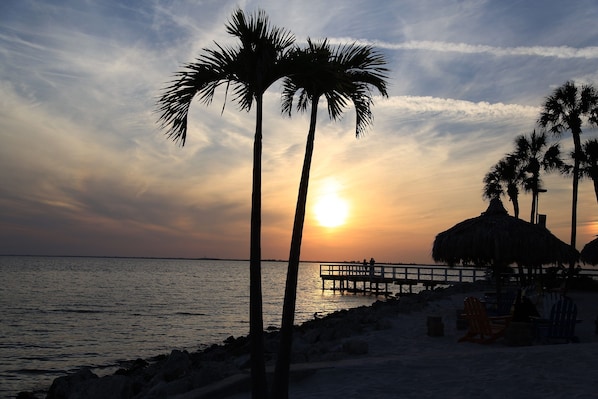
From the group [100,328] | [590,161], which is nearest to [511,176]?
[590,161]

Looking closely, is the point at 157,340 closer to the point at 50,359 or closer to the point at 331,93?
the point at 50,359

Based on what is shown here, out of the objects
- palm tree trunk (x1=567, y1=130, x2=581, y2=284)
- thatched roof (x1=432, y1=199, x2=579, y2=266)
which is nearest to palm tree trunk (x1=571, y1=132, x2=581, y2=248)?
palm tree trunk (x1=567, y1=130, x2=581, y2=284)

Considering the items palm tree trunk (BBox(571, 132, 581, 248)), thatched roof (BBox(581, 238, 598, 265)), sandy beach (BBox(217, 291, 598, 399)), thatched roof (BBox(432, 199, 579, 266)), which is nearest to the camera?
sandy beach (BBox(217, 291, 598, 399))

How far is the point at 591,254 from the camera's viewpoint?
24031 mm

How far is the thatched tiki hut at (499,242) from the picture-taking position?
14.5m

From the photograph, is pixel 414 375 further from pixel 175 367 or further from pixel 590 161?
pixel 590 161

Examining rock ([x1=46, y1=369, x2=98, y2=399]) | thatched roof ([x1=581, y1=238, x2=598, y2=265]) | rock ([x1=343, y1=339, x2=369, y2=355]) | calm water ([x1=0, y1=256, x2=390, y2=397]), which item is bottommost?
calm water ([x1=0, y1=256, x2=390, y2=397])

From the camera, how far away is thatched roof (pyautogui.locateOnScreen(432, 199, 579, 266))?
14539 mm

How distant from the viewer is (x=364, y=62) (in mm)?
7203

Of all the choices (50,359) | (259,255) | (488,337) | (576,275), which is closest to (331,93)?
(259,255)

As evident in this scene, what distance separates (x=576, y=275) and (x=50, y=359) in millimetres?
25317

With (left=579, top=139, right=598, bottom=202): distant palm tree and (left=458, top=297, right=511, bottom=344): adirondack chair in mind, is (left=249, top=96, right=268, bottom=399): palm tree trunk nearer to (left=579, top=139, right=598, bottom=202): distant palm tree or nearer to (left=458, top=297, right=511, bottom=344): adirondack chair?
(left=458, top=297, right=511, bottom=344): adirondack chair

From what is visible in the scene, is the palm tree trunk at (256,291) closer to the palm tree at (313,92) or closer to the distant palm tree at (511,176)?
the palm tree at (313,92)

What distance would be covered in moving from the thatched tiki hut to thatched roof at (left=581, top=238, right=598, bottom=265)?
954 cm
